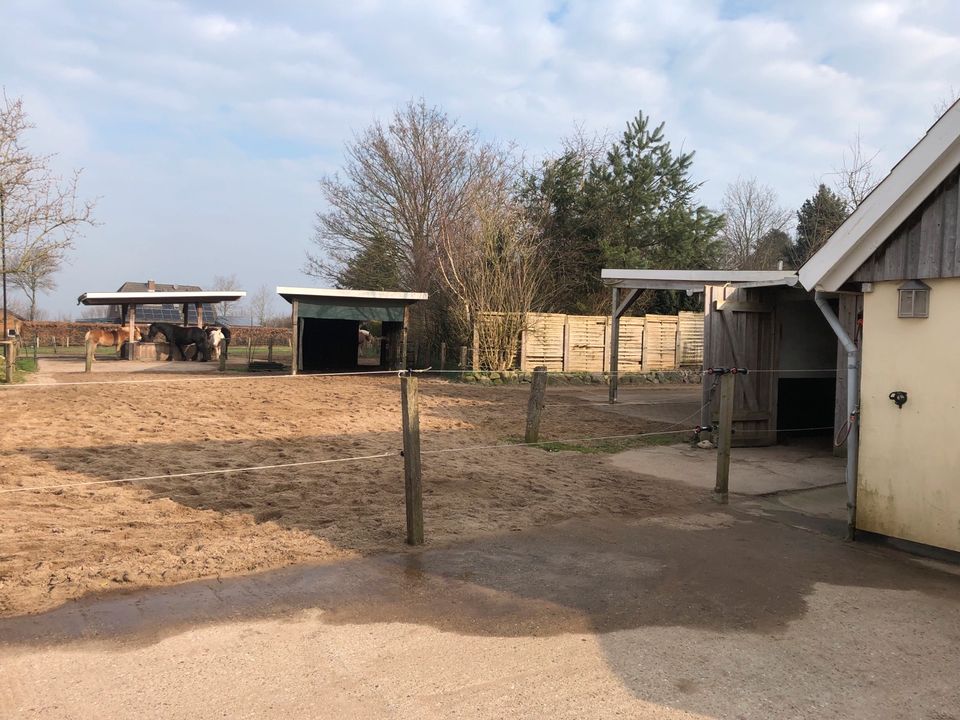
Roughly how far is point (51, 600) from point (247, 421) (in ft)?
24.0

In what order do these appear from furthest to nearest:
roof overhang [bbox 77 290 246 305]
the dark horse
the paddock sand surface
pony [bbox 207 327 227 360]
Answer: pony [bbox 207 327 227 360] < the dark horse < roof overhang [bbox 77 290 246 305] < the paddock sand surface

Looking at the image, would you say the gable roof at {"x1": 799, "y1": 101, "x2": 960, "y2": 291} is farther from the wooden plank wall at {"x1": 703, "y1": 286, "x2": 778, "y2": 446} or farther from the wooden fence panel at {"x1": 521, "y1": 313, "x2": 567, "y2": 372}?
the wooden fence panel at {"x1": 521, "y1": 313, "x2": 567, "y2": 372}

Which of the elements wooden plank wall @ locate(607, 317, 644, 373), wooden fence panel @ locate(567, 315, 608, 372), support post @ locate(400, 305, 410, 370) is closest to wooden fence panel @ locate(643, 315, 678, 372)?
wooden plank wall @ locate(607, 317, 644, 373)

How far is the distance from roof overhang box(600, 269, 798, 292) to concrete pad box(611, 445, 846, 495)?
2.58 metres

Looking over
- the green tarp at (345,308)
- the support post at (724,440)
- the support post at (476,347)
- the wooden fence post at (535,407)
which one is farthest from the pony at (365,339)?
the support post at (724,440)

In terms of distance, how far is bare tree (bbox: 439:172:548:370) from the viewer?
70.0 feet

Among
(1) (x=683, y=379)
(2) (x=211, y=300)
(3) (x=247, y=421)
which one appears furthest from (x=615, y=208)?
(3) (x=247, y=421)

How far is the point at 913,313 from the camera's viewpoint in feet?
18.2

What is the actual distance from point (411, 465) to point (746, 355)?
25.0ft

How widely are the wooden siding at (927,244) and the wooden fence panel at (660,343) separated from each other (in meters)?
18.3

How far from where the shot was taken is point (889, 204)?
5.54m

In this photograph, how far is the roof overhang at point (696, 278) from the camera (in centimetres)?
1044

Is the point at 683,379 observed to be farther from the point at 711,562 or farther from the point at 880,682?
the point at 880,682

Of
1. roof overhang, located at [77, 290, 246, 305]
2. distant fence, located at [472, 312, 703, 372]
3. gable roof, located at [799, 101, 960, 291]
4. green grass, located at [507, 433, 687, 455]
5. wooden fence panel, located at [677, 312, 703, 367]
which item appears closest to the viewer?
gable roof, located at [799, 101, 960, 291]
